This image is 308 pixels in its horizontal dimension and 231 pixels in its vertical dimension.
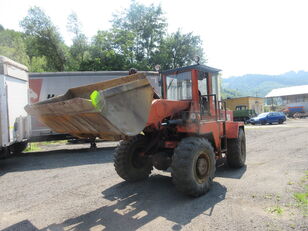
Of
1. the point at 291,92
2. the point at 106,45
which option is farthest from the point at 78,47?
the point at 291,92

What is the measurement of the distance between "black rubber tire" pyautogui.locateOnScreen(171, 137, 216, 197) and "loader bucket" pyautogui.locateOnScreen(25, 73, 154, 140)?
1058 mm

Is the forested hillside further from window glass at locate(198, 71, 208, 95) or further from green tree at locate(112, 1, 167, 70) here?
window glass at locate(198, 71, 208, 95)

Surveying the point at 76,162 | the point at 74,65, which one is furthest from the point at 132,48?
the point at 76,162

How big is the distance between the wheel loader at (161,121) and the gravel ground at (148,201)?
448 mm

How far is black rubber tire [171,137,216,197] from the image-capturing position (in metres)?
4.61

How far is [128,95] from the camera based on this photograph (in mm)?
3984

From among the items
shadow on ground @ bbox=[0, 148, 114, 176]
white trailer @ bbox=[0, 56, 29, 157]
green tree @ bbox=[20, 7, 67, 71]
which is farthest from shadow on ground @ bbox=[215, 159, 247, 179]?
green tree @ bbox=[20, 7, 67, 71]

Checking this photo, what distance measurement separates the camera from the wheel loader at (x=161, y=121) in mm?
3879

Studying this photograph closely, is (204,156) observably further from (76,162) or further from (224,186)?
(76,162)

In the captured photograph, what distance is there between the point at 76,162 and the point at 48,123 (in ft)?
14.5

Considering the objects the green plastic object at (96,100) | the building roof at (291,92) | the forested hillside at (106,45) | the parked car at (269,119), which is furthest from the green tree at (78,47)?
the building roof at (291,92)

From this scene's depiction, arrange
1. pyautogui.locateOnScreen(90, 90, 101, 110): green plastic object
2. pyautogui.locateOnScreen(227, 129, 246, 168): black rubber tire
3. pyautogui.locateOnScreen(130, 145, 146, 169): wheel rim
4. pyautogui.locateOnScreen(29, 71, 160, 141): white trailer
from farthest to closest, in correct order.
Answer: pyautogui.locateOnScreen(29, 71, 160, 141): white trailer < pyautogui.locateOnScreen(227, 129, 246, 168): black rubber tire < pyautogui.locateOnScreen(130, 145, 146, 169): wheel rim < pyautogui.locateOnScreen(90, 90, 101, 110): green plastic object

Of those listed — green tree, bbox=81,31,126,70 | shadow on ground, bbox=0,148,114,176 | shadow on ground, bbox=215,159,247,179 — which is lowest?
shadow on ground, bbox=215,159,247,179

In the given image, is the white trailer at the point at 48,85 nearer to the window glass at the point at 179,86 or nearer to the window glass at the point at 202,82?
the window glass at the point at 179,86
